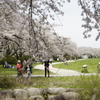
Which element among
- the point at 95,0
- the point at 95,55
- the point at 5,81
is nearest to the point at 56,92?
the point at 5,81

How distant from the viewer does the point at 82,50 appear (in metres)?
88.2

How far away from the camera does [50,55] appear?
9.12m

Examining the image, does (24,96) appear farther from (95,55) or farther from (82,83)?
(95,55)

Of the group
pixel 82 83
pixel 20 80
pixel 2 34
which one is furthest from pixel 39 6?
pixel 2 34

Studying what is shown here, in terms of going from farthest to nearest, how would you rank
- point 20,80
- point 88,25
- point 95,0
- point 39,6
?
1. point 20,80
2. point 39,6
3. point 88,25
4. point 95,0

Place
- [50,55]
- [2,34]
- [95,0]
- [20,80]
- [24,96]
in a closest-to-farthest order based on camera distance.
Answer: [95,0] < [24,96] < [50,55] < [20,80] < [2,34]

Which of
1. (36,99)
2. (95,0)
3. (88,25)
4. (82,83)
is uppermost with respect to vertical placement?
(95,0)

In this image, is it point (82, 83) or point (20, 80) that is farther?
point (20, 80)

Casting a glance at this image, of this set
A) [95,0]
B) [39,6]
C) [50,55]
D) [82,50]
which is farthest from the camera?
[82,50]

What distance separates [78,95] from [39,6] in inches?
144

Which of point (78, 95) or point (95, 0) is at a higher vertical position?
point (95, 0)

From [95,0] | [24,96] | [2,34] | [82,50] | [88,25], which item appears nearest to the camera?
[95,0]

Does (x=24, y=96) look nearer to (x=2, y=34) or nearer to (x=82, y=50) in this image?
(x=2, y=34)

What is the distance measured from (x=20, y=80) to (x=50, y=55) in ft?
8.08
